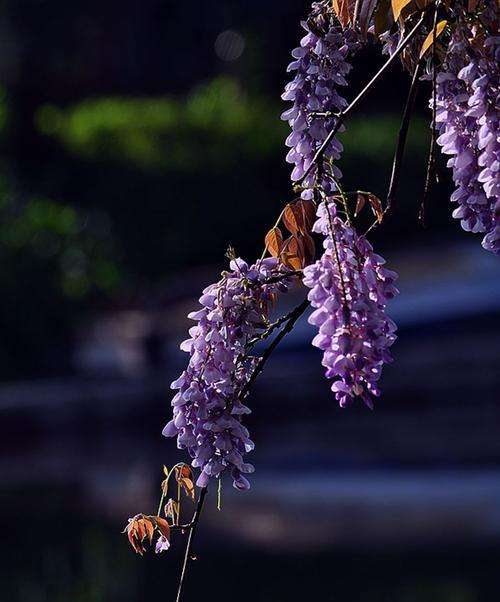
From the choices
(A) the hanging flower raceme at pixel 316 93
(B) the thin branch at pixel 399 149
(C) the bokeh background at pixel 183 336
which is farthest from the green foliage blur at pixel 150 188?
(B) the thin branch at pixel 399 149

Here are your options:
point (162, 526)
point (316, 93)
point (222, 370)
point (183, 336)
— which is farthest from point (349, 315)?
point (183, 336)

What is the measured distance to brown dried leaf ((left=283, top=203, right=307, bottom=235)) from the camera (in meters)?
1.43

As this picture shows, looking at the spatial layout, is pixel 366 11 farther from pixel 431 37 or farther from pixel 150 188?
pixel 150 188

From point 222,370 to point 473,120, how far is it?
0.35 m

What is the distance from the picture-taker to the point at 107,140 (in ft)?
34.6

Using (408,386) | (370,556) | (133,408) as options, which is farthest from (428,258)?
(370,556)

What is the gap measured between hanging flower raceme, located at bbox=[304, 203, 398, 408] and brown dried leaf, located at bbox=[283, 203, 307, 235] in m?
0.10

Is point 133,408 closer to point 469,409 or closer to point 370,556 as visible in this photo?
point 469,409

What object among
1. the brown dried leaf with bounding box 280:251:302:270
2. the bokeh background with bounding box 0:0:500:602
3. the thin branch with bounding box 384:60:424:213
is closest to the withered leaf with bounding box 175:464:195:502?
the brown dried leaf with bounding box 280:251:302:270

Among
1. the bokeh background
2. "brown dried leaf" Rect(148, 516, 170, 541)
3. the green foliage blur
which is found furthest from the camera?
the green foliage blur

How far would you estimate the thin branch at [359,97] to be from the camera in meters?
1.32

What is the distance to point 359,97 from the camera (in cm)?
132

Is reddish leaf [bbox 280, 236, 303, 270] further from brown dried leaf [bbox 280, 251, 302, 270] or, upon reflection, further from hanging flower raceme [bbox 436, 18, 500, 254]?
hanging flower raceme [bbox 436, 18, 500, 254]

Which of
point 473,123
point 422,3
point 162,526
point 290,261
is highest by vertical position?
point 422,3
